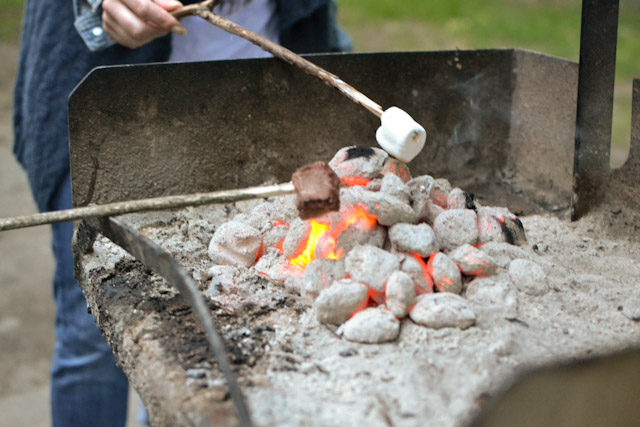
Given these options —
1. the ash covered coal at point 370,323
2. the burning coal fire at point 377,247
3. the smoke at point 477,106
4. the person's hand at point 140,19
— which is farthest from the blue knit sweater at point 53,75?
the smoke at point 477,106

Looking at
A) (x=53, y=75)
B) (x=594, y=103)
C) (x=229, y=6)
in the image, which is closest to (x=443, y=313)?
(x=594, y=103)

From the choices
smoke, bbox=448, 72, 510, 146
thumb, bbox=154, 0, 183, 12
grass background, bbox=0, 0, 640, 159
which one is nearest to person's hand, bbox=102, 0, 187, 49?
thumb, bbox=154, 0, 183, 12

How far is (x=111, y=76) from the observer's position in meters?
1.43

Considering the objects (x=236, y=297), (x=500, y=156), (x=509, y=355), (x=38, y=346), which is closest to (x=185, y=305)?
(x=236, y=297)

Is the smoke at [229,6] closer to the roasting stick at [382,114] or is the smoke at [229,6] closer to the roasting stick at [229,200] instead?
the roasting stick at [382,114]

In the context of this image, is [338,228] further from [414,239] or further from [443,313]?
[443,313]

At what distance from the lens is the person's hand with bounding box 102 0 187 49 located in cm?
153

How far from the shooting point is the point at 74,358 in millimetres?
1855

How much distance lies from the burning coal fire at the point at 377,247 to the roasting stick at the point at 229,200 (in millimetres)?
76

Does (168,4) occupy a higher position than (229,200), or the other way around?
(168,4)

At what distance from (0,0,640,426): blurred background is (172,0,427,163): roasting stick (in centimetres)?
52

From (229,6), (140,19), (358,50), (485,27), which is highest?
(485,27)

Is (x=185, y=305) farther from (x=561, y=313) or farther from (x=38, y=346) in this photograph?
(x=38, y=346)

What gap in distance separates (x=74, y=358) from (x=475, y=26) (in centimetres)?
535
